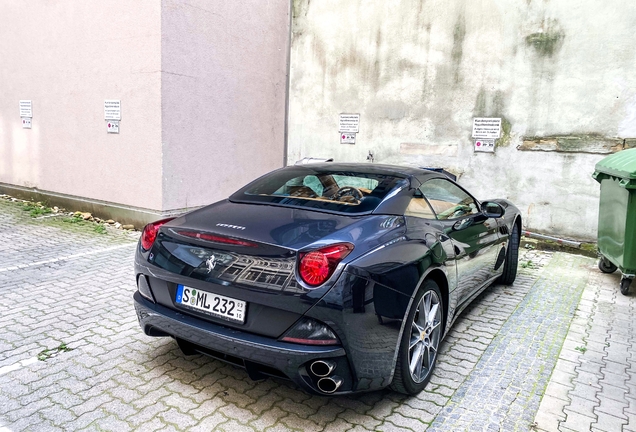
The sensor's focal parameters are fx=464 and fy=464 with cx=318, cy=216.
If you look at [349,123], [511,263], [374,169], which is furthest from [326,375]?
[349,123]

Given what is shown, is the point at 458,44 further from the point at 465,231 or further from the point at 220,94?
the point at 465,231

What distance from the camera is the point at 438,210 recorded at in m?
3.53

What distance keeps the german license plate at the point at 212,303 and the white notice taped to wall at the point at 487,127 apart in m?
6.20

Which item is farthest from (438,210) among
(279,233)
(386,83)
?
(386,83)

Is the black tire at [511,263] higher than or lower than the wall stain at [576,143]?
lower

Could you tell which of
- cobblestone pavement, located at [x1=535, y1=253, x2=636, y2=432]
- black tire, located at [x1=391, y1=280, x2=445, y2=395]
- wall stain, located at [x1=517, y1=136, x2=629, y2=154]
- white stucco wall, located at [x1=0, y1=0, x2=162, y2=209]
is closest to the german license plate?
black tire, located at [x1=391, y1=280, x2=445, y2=395]

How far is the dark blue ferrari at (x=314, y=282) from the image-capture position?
238 cm

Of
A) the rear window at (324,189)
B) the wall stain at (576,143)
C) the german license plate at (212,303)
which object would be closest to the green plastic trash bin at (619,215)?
the wall stain at (576,143)

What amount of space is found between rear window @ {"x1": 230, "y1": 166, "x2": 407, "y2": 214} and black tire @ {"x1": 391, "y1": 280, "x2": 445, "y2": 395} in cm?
66

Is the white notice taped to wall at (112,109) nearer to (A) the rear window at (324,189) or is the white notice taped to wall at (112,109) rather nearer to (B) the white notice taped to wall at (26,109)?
(B) the white notice taped to wall at (26,109)

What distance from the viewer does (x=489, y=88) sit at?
748cm

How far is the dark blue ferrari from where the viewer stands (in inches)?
93.8

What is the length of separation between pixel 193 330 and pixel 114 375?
875 millimetres

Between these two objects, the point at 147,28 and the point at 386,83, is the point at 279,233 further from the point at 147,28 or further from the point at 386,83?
the point at 386,83
